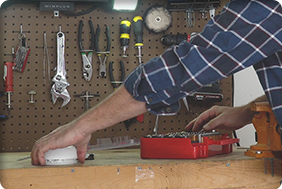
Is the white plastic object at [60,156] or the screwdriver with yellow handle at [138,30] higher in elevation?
the screwdriver with yellow handle at [138,30]

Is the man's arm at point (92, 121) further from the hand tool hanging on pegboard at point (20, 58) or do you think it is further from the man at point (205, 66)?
the hand tool hanging on pegboard at point (20, 58)

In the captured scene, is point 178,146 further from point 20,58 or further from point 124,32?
point 20,58

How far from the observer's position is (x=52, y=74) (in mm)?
1647

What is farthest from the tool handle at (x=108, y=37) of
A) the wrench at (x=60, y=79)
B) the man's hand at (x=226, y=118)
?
the man's hand at (x=226, y=118)

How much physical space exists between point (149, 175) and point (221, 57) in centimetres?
42

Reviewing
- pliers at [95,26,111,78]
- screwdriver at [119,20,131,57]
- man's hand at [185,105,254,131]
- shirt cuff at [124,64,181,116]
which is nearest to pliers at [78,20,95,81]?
pliers at [95,26,111,78]

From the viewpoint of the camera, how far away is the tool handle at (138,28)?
1659 millimetres

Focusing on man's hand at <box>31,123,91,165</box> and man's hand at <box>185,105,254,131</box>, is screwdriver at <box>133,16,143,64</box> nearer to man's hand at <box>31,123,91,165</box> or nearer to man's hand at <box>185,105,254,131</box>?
man's hand at <box>185,105,254,131</box>

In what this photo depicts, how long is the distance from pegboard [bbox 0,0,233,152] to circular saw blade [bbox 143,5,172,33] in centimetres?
4

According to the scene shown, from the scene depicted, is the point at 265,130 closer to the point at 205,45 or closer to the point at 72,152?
the point at 205,45

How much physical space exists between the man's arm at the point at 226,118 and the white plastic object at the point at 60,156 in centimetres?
60

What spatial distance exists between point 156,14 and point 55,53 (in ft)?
1.80

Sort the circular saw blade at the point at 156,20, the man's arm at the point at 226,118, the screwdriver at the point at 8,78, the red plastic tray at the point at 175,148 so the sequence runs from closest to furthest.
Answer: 1. the red plastic tray at the point at 175,148
2. the man's arm at the point at 226,118
3. the screwdriver at the point at 8,78
4. the circular saw blade at the point at 156,20

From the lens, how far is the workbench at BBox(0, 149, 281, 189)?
94 centimetres
